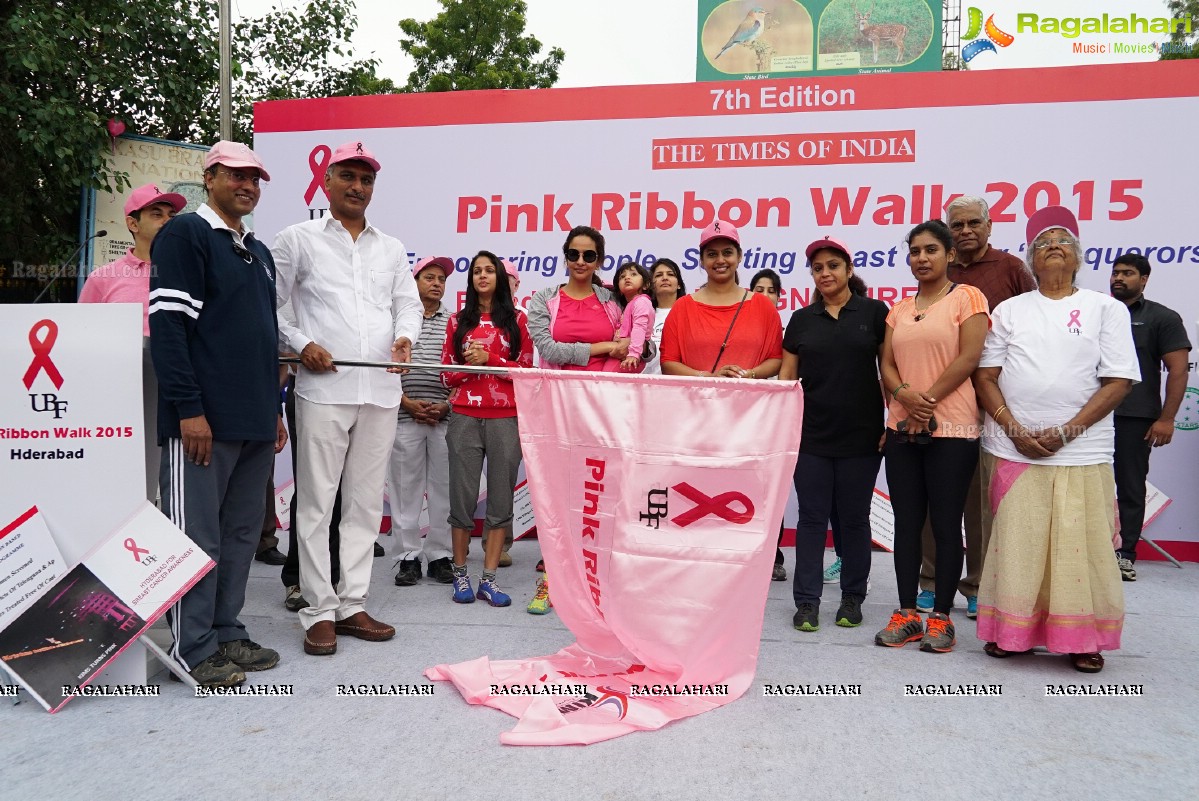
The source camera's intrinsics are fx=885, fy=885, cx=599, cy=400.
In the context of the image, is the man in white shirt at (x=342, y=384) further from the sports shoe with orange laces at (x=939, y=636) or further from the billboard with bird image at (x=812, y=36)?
the billboard with bird image at (x=812, y=36)

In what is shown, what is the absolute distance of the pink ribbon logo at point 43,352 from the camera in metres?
2.96

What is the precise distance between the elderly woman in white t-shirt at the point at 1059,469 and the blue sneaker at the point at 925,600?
65 cm

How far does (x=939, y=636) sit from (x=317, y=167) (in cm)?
496

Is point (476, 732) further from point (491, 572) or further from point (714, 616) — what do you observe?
point (491, 572)

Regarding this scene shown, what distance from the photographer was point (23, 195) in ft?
28.0

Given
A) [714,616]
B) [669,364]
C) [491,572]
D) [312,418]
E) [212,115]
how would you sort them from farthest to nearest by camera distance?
[212,115]
[491,572]
[669,364]
[312,418]
[714,616]

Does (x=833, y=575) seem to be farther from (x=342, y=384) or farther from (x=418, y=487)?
(x=342, y=384)

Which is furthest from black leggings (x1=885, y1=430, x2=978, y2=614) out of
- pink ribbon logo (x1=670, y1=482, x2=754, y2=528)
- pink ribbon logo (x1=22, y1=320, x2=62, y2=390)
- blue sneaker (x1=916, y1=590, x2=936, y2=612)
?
pink ribbon logo (x1=22, y1=320, x2=62, y2=390)

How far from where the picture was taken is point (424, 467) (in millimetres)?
4840

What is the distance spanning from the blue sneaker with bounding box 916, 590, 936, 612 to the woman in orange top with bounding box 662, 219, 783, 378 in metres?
1.31

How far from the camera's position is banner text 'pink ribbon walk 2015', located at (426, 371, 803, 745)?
283 cm

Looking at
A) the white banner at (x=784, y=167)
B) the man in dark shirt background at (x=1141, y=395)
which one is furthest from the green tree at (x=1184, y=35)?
the man in dark shirt background at (x=1141, y=395)

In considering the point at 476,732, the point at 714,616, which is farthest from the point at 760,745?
the point at 476,732

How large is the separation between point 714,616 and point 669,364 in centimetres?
126
